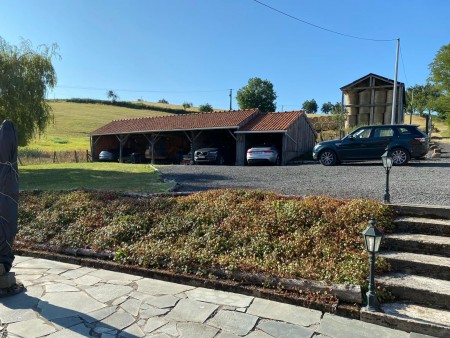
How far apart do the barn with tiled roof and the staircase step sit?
14639 mm

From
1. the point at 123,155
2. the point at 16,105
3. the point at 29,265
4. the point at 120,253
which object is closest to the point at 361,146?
the point at 120,253

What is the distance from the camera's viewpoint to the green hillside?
124ft

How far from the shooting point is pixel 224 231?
16.3 feet

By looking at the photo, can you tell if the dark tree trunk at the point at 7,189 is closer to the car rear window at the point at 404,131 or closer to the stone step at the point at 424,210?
the stone step at the point at 424,210

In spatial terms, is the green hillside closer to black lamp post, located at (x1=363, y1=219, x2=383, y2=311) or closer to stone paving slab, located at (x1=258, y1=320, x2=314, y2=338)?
stone paving slab, located at (x1=258, y1=320, x2=314, y2=338)

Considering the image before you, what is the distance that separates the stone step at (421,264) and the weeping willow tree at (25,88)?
670 inches

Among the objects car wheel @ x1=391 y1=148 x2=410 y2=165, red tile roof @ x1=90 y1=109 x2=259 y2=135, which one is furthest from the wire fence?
car wheel @ x1=391 y1=148 x2=410 y2=165

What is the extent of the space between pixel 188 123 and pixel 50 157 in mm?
13069

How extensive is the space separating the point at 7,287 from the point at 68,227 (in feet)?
7.03

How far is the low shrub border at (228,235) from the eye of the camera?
3.91 metres

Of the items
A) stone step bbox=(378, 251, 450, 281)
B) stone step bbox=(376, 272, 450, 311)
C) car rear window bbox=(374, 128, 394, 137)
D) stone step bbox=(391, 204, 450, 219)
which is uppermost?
car rear window bbox=(374, 128, 394, 137)

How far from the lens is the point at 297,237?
4.53m

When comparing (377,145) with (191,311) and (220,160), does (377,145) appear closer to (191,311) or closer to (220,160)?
(220,160)

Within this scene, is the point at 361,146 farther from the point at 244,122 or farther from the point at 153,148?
the point at 153,148
